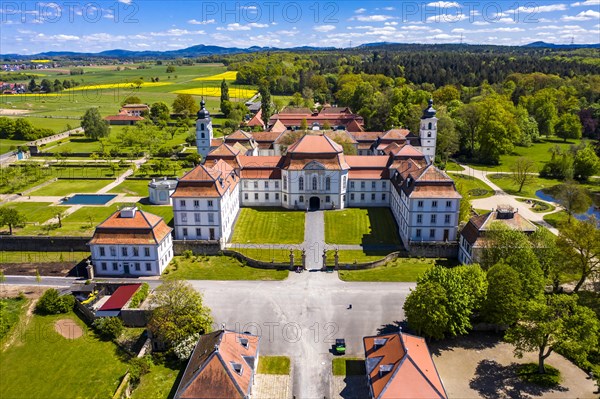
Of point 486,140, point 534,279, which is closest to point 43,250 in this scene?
point 534,279

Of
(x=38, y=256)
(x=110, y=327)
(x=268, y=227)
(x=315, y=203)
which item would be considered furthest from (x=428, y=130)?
(x=38, y=256)

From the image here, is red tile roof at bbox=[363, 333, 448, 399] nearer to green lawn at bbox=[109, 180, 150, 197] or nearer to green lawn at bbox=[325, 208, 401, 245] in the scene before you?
green lawn at bbox=[325, 208, 401, 245]

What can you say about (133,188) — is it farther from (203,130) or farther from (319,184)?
(319,184)

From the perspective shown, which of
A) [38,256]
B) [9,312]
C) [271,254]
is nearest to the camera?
[9,312]

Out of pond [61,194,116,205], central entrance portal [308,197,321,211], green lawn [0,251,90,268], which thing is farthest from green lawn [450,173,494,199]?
pond [61,194,116,205]

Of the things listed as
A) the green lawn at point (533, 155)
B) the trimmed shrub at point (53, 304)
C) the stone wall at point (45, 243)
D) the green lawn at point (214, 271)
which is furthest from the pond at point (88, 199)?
the green lawn at point (533, 155)

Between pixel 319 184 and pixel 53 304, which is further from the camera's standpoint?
pixel 319 184

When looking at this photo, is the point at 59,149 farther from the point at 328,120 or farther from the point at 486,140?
the point at 486,140
